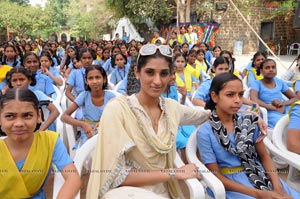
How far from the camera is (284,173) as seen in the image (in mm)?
3244

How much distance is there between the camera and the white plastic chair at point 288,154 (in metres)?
2.07

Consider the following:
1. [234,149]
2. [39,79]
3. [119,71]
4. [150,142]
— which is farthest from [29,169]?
[119,71]

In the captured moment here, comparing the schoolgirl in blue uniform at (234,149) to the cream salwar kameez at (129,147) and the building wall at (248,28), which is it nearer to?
the cream salwar kameez at (129,147)

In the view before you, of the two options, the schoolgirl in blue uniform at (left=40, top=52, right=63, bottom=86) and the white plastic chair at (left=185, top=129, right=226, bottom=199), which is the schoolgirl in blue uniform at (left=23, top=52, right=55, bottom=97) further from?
the white plastic chair at (left=185, top=129, right=226, bottom=199)

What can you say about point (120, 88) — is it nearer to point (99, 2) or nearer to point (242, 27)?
point (242, 27)

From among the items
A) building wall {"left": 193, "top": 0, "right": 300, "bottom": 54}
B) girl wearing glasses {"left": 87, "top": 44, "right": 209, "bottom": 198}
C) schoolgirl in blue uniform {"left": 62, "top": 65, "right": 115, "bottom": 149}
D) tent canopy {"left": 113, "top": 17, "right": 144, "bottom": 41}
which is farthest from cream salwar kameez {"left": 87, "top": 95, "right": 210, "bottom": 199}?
tent canopy {"left": 113, "top": 17, "right": 144, "bottom": 41}

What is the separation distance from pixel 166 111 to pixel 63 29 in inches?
2025

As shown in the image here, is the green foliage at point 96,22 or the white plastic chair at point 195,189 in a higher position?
the green foliage at point 96,22

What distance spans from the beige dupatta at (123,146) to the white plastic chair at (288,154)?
897 mm

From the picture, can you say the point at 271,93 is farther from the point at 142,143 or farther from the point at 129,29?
the point at 129,29

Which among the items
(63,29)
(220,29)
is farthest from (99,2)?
(63,29)

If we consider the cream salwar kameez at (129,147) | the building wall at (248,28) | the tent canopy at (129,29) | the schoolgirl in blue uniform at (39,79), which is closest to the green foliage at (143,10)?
the tent canopy at (129,29)

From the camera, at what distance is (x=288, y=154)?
212 centimetres

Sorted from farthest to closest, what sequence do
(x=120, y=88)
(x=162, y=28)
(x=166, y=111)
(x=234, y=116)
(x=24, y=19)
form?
(x=24, y=19) → (x=162, y=28) → (x=120, y=88) → (x=234, y=116) → (x=166, y=111)
